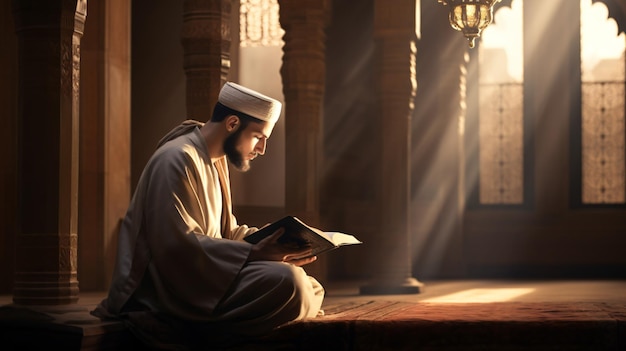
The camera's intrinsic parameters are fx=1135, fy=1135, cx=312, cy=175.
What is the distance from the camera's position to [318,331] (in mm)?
6289

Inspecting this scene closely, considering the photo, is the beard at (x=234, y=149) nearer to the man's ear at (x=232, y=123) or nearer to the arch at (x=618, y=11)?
the man's ear at (x=232, y=123)

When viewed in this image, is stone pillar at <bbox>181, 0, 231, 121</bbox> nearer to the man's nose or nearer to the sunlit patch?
the man's nose

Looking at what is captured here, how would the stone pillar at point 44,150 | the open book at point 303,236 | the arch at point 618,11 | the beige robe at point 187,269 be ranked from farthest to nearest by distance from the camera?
the arch at point 618,11 → the stone pillar at point 44,150 → the beige robe at point 187,269 → the open book at point 303,236

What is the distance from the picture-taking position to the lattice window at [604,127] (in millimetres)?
17641

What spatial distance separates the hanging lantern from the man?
4.13 metres

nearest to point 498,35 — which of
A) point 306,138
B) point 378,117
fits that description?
point 378,117

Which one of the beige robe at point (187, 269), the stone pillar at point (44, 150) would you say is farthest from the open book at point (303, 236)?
the stone pillar at point (44, 150)

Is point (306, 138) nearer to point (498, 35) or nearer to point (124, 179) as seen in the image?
point (124, 179)

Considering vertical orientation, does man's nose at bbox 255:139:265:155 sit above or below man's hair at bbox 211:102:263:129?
below

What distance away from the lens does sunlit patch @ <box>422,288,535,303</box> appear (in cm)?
1120

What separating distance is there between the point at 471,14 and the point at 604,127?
27.7ft

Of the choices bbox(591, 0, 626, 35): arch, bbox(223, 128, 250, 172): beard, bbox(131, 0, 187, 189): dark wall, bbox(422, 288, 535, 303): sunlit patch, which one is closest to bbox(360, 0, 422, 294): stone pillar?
bbox(422, 288, 535, 303): sunlit patch

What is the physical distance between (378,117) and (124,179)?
119 inches

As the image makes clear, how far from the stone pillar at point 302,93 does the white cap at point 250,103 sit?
16.5ft
